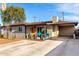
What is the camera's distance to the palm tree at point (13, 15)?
1365 centimetres

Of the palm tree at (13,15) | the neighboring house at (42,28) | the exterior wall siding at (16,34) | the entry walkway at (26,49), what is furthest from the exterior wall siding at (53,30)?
the entry walkway at (26,49)

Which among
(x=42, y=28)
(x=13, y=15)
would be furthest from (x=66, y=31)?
(x=13, y=15)

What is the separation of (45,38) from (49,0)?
32.2 ft

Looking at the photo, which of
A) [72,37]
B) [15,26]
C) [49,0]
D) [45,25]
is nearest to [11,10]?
[15,26]

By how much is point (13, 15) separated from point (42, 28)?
3.53 metres

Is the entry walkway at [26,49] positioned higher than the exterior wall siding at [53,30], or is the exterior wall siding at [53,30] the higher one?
the exterior wall siding at [53,30]

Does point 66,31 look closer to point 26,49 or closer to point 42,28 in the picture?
point 42,28

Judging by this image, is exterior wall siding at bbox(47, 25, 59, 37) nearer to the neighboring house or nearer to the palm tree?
the neighboring house

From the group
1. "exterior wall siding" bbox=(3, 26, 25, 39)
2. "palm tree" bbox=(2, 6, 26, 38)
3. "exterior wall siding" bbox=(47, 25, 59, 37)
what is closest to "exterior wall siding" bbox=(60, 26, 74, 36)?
"exterior wall siding" bbox=(47, 25, 59, 37)

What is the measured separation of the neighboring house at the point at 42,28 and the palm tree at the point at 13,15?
1176mm

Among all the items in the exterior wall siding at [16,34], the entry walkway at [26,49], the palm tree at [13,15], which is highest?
the palm tree at [13,15]

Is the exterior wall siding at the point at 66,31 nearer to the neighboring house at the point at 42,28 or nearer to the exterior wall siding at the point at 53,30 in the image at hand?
the neighboring house at the point at 42,28

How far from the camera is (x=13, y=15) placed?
548 inches

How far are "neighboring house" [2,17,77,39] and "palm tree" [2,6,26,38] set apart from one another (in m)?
1.18
